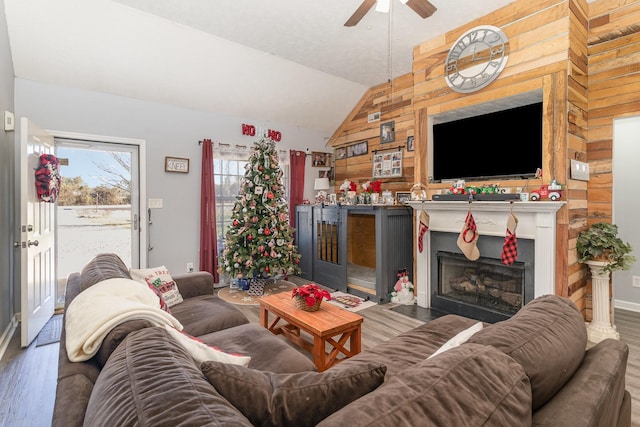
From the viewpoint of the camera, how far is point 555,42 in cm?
281

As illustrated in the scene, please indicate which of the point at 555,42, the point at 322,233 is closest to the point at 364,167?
the point at 322,233

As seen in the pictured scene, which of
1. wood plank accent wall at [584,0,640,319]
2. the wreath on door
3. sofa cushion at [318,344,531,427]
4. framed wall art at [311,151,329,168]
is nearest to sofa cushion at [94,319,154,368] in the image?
sofa cushion at [318,344,531,427]

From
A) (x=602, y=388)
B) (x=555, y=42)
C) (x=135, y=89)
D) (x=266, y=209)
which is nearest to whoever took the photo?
(x=602, y=388)

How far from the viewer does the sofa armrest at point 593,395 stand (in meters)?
0.88

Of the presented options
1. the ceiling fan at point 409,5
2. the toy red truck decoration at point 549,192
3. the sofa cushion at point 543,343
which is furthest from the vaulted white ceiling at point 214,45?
the sofa cushion at point 543,343

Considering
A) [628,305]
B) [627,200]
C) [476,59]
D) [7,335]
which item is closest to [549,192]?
[476,59]

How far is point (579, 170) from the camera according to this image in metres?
2.92

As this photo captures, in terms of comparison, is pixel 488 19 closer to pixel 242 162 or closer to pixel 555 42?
pixel 555 42

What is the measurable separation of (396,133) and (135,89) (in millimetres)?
3552

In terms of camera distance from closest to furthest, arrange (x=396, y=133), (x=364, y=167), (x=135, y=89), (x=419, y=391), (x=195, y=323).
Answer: (x=419, y=391) → (x=195, y=323) → (x=135, y=89) → (x=396, y=133) → (x=364, y=167)

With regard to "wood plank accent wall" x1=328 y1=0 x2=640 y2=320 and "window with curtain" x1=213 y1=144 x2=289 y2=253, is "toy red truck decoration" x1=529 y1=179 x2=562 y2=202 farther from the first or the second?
"window with curtain" x1=213 y1=144 x2=289 y2=253

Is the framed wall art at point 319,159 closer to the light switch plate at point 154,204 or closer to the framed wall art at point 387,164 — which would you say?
the framed wall art at point 387,164

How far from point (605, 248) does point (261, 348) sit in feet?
10.3

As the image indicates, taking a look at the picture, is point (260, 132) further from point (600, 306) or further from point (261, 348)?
point (600, 306)
